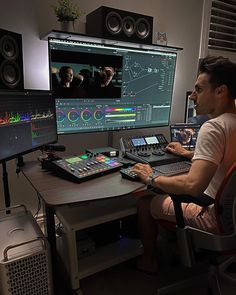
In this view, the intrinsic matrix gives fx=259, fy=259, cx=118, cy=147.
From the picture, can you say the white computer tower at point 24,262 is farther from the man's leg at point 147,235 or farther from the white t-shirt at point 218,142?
the white t-shirt at point 218,142

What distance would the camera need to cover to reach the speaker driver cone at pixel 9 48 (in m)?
1.50

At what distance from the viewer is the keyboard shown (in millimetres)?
1500

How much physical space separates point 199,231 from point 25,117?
3.58 ft

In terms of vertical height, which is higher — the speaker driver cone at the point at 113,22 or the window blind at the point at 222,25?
the window blind at the point at 222,25

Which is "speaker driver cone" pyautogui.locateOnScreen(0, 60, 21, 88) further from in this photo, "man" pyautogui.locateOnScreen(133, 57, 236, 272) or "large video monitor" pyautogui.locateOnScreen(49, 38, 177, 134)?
"man" pyautogui.locateOnScreen(133, 57, 236, 272)

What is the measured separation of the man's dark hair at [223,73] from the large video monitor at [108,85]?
2.60 ft

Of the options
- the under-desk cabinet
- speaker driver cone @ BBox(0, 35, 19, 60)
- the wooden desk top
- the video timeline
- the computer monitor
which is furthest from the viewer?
the computer monitor

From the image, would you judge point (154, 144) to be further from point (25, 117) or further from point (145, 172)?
point (25, 117)

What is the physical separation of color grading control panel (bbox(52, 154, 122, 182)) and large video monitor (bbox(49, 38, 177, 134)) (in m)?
0.34

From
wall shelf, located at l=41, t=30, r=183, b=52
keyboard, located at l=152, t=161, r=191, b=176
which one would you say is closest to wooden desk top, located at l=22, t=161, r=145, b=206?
keyboard, located at l=152, t=161, r=191, b=176

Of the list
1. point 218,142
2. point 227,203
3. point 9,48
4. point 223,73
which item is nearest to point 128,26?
point 9,48

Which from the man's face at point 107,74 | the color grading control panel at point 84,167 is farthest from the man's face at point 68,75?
the color grading control panel at point 84,167

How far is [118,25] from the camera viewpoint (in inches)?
73.3

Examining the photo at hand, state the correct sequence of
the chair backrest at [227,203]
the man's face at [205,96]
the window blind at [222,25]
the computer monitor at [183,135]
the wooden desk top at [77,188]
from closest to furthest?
1. the chair backrest at [227,203]
2. the wooden desk top at [77,188]
3. the man's face at [205,96]
4. the computer monitor at [183,135]
5. the window blind at [222,25]
